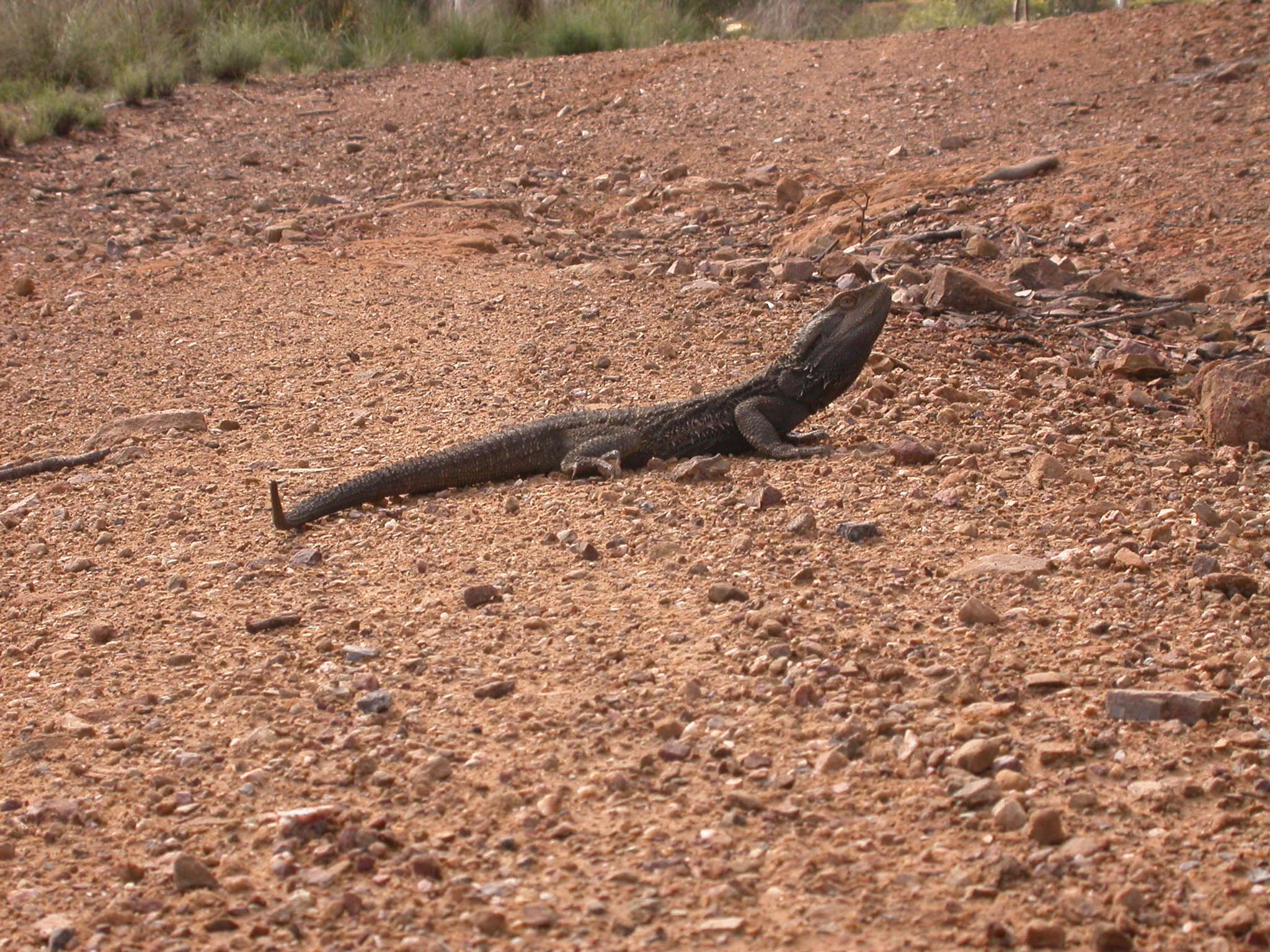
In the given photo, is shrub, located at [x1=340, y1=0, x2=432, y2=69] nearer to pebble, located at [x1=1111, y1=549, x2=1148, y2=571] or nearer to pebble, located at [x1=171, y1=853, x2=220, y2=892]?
pebble, located at [x1=1111, y1=549, x2=1148, y2=571]

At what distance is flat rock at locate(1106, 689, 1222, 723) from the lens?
3.44 metres

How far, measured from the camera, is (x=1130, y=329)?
7.14 metres

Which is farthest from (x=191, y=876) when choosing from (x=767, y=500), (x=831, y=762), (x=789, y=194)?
(x=789, y=194)

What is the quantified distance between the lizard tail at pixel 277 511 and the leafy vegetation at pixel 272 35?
9914 millimetres

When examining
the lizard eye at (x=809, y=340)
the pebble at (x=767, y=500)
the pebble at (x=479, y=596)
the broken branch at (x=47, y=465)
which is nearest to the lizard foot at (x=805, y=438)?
the lizard eye at (x=809, y=340)

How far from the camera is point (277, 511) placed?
521cm

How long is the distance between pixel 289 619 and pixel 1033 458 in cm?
271

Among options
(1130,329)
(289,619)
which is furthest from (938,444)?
(289,619)

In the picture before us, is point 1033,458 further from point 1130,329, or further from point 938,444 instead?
point 1130,329

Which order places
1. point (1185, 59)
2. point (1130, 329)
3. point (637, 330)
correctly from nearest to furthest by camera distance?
point (1130, 329) < point (637, 330) < point (1185, 59)

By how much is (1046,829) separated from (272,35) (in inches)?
648

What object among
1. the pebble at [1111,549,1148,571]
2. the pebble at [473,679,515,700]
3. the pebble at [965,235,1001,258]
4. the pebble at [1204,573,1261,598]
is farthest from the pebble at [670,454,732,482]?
the pebble at [965,235,1001,258]

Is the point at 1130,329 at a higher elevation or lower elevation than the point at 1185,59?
lower

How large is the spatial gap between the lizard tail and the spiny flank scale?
0.14ft
